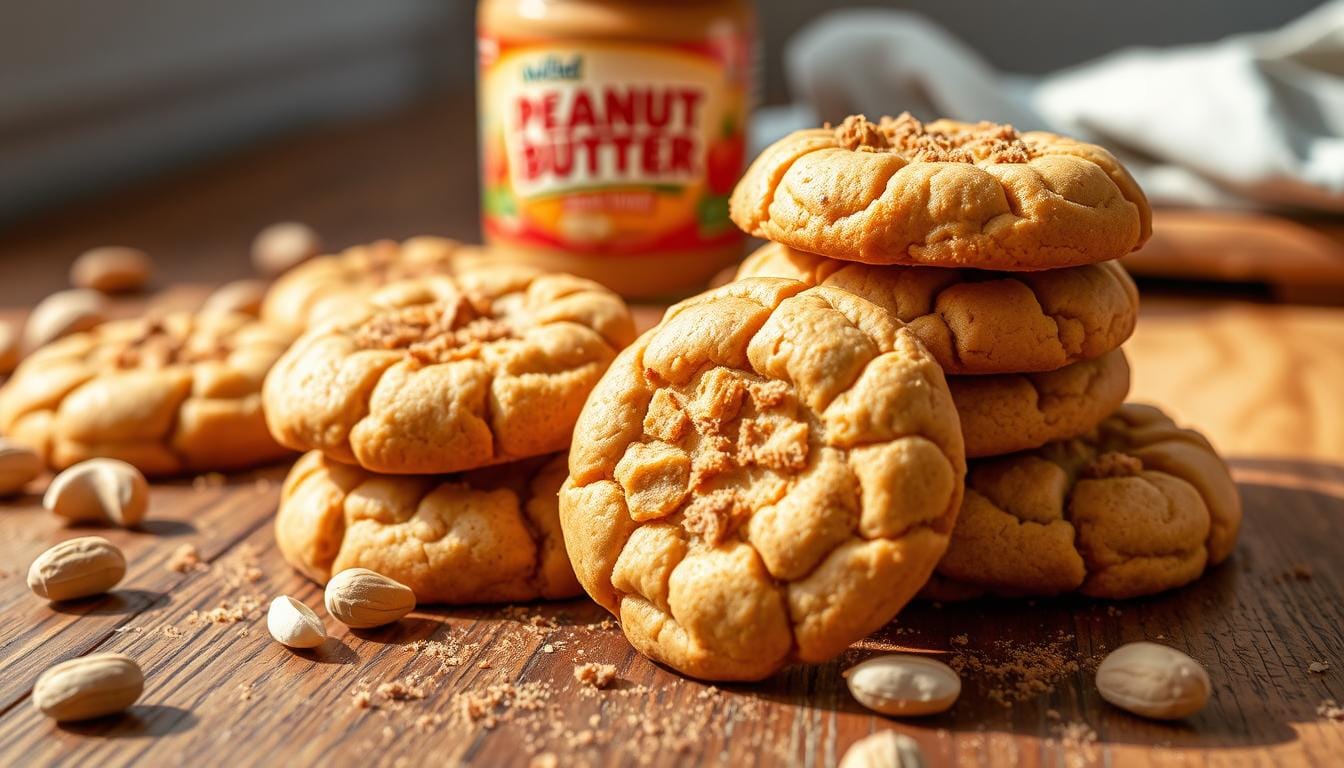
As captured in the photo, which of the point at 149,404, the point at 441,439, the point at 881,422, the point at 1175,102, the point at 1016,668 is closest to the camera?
the point at 881,422

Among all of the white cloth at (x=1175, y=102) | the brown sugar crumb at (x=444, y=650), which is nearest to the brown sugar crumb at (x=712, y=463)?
the brown sugar crumb at (x=444, y=650)

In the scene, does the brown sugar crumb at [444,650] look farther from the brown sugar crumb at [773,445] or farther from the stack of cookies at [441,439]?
the brown sugar crumb at [773,445]

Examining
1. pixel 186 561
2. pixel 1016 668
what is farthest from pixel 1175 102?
pixel 186 561

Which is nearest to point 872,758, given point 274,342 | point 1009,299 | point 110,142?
point 1009,299

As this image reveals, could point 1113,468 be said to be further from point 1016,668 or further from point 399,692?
point 399,692

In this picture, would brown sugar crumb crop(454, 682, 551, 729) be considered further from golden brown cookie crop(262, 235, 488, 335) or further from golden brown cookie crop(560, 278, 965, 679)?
golden brown cookie crop(262, 235, 488, 335)

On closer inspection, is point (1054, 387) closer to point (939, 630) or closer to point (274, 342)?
point (939, 630)

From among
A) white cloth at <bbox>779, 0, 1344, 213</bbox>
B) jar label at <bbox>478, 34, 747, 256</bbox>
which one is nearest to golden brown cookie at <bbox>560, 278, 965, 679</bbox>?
jar label at <bbox>478, 34, 747, 256</bbox>
